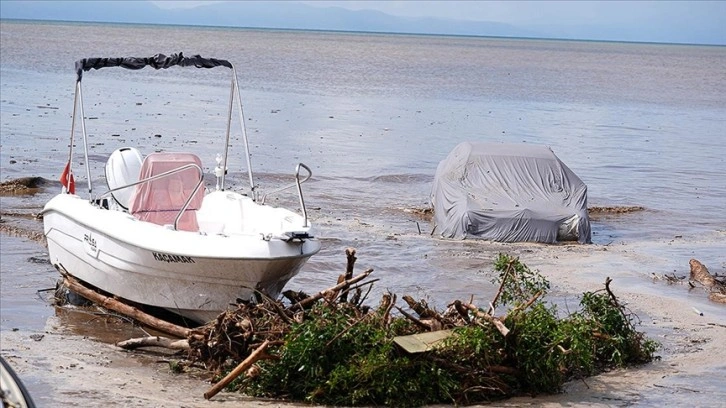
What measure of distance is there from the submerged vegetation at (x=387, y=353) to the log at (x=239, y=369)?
0.06 feet

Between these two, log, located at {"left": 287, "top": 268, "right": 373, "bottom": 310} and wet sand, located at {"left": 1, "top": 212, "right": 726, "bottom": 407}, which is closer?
wet sand, located at {"left": 1, "top": 212, "right": 726, "bottom": 407}

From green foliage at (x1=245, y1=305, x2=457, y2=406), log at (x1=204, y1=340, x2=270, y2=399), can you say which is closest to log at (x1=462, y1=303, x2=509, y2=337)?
green foliage at (x1=245, y1=305, x2=457, y2=406)

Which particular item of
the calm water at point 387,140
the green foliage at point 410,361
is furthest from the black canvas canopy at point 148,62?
the green foliage at point 410,361

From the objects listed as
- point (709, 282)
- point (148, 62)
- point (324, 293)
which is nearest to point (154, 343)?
point (324, 293)

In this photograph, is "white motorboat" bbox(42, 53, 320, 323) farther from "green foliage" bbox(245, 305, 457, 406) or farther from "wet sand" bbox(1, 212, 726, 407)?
"green foliage" bbox(245, 305, 457, 406)

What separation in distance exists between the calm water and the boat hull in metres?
0.93

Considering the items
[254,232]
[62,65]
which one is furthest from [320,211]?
[62,65]

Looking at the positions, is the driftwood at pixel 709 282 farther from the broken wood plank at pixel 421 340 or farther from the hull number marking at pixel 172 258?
the hull number marking at pixel 172 258

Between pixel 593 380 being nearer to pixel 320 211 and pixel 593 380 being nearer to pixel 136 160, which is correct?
pixel 136 160

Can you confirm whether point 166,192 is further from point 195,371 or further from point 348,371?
point 348,371

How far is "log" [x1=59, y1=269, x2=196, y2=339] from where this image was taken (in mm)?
9391

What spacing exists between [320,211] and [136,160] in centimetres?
586

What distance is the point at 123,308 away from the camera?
10273 mm

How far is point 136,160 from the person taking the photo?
38.9ft
